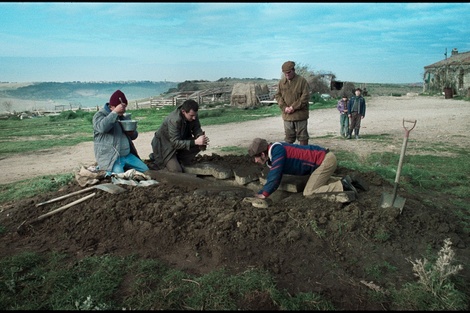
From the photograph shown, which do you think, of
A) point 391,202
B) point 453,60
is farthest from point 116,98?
point 453,60

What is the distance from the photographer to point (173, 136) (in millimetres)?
5699

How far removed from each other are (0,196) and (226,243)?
4.60 metres

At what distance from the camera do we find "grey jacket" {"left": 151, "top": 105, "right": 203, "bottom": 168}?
223 inches

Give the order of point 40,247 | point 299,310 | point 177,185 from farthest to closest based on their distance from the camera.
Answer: point 177,185, point 40,247, point 299,310

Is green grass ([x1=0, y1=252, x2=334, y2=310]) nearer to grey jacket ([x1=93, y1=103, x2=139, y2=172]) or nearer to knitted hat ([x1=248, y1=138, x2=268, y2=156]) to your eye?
knitted hat ([x1=248, y1=138, x2=268, y2=156])

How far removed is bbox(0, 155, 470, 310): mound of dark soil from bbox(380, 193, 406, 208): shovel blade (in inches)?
3.6

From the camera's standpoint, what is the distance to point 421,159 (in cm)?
788

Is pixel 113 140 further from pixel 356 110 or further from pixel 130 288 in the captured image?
pixel 356 110

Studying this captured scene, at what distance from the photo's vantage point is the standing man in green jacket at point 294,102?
6.88m

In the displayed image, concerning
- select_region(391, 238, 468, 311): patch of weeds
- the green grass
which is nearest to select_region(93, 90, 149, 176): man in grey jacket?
the green grass

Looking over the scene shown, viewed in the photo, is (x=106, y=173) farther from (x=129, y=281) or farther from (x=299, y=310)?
(x=299, y=310)

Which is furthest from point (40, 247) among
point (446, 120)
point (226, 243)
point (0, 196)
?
point (446, 120)

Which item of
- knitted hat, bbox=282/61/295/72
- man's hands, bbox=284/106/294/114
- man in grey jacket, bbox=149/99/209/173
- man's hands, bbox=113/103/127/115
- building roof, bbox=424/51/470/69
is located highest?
building roof, bbox=424/51/470/69

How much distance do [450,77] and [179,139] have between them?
3401cm
